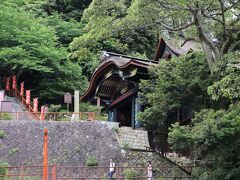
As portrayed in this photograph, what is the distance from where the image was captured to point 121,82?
98.2 ft

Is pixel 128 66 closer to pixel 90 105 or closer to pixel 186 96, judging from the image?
pixel 186 96

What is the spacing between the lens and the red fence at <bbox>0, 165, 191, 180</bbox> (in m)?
19.9

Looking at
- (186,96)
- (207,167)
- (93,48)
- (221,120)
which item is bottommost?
(207,167)

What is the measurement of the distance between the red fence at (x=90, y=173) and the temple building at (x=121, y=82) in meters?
4.14

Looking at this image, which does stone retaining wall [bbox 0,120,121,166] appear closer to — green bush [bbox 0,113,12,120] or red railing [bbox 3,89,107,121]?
green bush [bbox 0,113,12,120]

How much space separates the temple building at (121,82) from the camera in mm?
25297

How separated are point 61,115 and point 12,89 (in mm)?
9518

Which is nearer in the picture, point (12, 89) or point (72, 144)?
point (72, 144)

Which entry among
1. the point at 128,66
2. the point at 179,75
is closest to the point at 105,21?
the point at 179,75

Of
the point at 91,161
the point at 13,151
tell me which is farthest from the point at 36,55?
the point at 91,161

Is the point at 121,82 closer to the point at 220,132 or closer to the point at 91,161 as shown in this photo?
the point at 91,161

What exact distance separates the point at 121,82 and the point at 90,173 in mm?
9833

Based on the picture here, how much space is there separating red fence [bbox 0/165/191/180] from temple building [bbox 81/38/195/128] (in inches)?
163

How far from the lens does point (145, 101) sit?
70.8 ft
